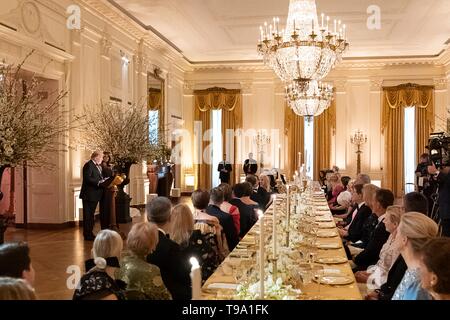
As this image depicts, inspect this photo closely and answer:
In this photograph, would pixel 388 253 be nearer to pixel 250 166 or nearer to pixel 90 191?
pixel 90 191

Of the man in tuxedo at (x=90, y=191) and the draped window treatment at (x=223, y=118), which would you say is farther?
the draped window treatment at (x=223, y=118)

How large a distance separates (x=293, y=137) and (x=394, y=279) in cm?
1498

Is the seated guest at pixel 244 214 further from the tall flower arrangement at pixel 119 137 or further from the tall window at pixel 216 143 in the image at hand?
the tall window at pixel 216 143

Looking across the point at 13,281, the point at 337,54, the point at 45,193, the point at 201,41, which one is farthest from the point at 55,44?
the point at 13,281

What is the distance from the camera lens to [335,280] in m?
3.29

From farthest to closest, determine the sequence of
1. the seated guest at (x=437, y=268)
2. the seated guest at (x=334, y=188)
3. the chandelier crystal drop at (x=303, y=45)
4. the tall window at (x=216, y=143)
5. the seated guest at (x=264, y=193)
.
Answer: the tall window at (x=216, y=143) < the seated guest at (x=334, y=188) < the seated guest at (x=264, y=193) < the chandelier crystal drop at (x=303, y=45) < the seated guest at (x=437, y=268)

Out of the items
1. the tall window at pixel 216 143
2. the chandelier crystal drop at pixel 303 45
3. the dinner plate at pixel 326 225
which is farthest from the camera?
the tall window at pixel 216 143

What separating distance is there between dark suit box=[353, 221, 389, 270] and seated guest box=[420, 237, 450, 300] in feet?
8.15

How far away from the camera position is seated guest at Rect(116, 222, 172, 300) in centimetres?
295

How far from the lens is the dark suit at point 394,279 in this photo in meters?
3.37

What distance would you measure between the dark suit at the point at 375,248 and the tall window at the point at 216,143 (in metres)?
14.1

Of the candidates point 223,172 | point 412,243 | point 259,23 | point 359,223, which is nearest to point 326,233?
point 359,223

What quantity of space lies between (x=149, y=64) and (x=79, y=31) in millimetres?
4276

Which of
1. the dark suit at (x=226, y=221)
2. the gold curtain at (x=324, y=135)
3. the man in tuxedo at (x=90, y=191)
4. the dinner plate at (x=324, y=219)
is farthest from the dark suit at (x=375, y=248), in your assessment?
the gold curtain at (x=324, y=135)
